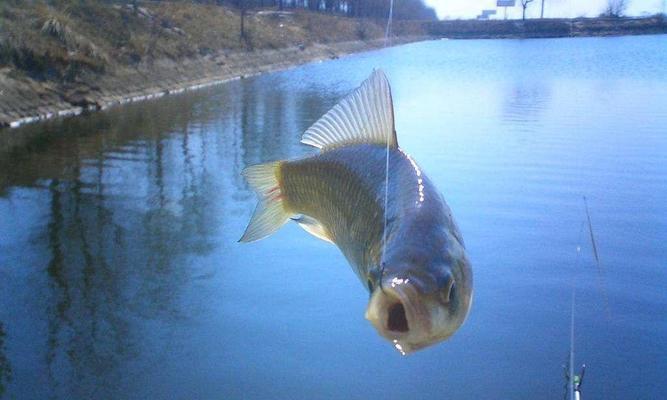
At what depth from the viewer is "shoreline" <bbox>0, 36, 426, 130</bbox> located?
83.2 feet

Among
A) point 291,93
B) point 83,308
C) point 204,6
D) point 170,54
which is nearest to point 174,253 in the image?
point 83,308

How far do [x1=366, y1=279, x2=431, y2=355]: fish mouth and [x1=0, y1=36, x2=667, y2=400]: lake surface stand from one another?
2936 mm

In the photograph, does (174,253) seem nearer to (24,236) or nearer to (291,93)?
(24,236)

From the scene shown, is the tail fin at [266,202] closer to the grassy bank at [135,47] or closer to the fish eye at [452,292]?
the fish eye at [452,292]

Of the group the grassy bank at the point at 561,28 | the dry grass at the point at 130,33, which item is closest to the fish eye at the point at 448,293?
the dry grass at the point at 130,33

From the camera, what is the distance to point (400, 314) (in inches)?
35.6

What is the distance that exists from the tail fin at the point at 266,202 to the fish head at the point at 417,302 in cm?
76

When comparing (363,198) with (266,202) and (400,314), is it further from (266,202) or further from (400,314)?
(266,202)

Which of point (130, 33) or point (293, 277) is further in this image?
point (130, 33)

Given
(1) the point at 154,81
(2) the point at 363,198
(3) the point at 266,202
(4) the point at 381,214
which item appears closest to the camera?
(4) the point at 381,214

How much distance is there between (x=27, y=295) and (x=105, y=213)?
4.05 m

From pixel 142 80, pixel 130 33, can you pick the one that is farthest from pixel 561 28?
pixel 142 80

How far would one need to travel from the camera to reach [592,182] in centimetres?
1552

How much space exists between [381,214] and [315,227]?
0.43m
